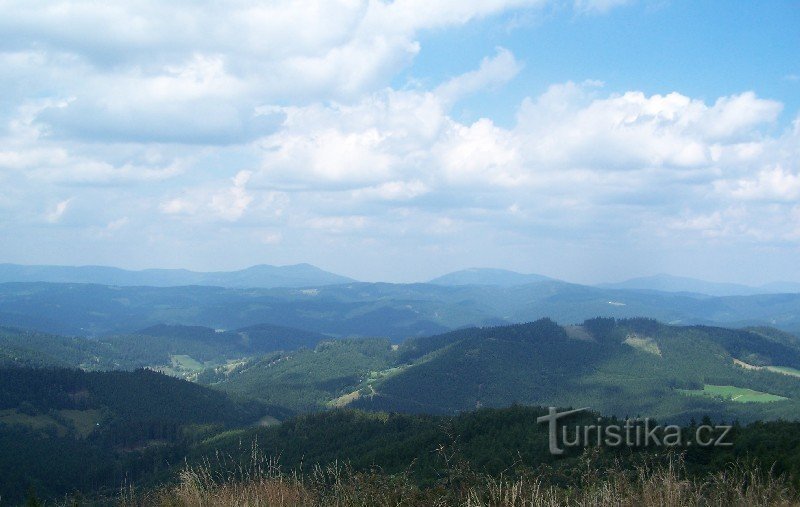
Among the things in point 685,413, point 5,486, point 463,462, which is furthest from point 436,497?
point 685,413

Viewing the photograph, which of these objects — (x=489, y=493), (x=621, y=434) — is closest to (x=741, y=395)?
(x=621, y=434)

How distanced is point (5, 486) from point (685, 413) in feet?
505

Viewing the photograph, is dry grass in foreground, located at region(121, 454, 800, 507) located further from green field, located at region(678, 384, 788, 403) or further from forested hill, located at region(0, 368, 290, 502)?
green field, located at region(678, 384, 788, 403)

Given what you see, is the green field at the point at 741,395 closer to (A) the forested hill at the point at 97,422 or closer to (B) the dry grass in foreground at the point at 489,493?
(A) the forested hill at the point at 97,422

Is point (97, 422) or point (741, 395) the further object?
point (741, 395)

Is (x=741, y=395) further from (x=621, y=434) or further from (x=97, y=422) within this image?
(x=621, y=434)

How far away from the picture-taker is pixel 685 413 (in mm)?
164000

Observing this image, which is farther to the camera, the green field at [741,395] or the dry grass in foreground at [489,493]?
the green field at [741,395]

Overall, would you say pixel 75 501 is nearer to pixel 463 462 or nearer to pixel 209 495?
pixel 209 495

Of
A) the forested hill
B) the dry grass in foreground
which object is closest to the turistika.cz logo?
the dry grass in foreground

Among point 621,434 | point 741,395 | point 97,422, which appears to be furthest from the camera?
point 741,395

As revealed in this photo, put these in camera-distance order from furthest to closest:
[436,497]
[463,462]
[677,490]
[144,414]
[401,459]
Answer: [144,414] < [401,459] < [463,462] < [436,497] < [677,490]

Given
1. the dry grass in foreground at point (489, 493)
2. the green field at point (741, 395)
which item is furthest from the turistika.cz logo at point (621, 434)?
the green field at point (741, 395)

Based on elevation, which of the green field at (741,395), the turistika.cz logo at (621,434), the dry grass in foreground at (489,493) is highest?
the dry grass in foreground at (489,493)
